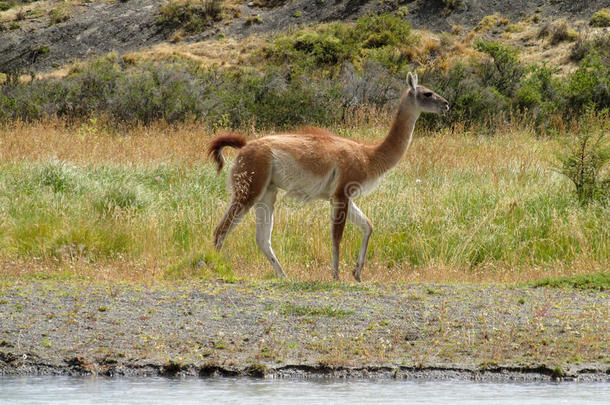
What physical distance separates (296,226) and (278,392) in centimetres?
545

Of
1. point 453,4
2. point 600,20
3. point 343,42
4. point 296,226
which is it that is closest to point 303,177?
point 296,226

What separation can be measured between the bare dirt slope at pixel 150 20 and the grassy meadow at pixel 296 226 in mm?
37707

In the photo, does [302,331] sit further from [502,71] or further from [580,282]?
[502,71]

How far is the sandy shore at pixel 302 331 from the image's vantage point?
535 centimetres

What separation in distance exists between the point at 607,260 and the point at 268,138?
153 inches

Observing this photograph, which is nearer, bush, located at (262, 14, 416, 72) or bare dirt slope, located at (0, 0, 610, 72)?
bush, located at (262, 14, 416, 72)

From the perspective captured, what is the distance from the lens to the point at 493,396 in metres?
4.91

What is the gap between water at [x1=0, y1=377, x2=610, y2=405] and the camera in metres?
4.75

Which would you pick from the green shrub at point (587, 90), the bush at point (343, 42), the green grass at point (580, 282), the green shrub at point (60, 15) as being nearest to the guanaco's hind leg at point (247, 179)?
the green grass at point (580, 282)

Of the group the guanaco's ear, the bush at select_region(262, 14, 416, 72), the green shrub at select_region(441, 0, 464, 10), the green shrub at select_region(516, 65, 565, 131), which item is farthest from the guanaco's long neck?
the green shrub at select_region(441, 0, 464, 10)

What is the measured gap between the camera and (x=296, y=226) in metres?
10.3

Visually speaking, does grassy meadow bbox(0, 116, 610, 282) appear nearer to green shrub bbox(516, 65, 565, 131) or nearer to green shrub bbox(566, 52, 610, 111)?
green shrub bbox(516, 65, 565, 131)

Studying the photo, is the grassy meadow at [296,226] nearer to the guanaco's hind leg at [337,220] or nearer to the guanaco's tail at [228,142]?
the guanaco's hind leg at [337,220]

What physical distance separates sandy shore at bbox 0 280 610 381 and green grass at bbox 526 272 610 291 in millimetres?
194
